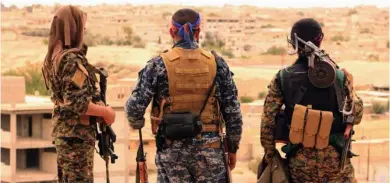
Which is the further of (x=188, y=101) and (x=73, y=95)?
(x=73, y=95)

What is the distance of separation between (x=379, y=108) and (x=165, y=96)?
4070 centimetres

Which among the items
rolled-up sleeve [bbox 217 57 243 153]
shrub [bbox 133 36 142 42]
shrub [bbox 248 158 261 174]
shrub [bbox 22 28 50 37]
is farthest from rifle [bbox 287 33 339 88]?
shrub [bbox 22 28 50 37]

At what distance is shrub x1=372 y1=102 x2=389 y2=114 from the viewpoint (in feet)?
151

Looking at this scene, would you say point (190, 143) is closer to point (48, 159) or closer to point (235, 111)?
point (235, 111)

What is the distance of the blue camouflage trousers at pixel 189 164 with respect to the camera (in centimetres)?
625

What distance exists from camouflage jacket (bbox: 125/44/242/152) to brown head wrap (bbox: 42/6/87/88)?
48 centimetres

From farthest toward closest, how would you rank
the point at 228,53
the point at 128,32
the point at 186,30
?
the point at 128,32
the point at 228,53
the point at 186,30

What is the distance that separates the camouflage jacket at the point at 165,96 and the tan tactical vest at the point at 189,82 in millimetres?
39

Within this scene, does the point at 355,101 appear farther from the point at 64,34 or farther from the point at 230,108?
the point at 64,34

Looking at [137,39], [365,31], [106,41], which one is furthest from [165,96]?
[365,31]

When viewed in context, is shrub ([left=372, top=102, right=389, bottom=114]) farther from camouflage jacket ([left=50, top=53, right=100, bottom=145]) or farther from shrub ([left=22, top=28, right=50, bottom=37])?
camouflage jacket ([left=50, top=53, right=100, bottom=145])

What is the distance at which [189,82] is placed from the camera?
6266 millimetres

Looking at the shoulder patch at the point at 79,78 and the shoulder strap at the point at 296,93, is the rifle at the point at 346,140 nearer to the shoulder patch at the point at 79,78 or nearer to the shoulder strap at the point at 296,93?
the shoulder strap at the point at 296,93

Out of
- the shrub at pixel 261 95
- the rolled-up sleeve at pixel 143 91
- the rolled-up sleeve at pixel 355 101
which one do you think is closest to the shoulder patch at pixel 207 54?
the rolled-up sleeve at pixel 143 91
